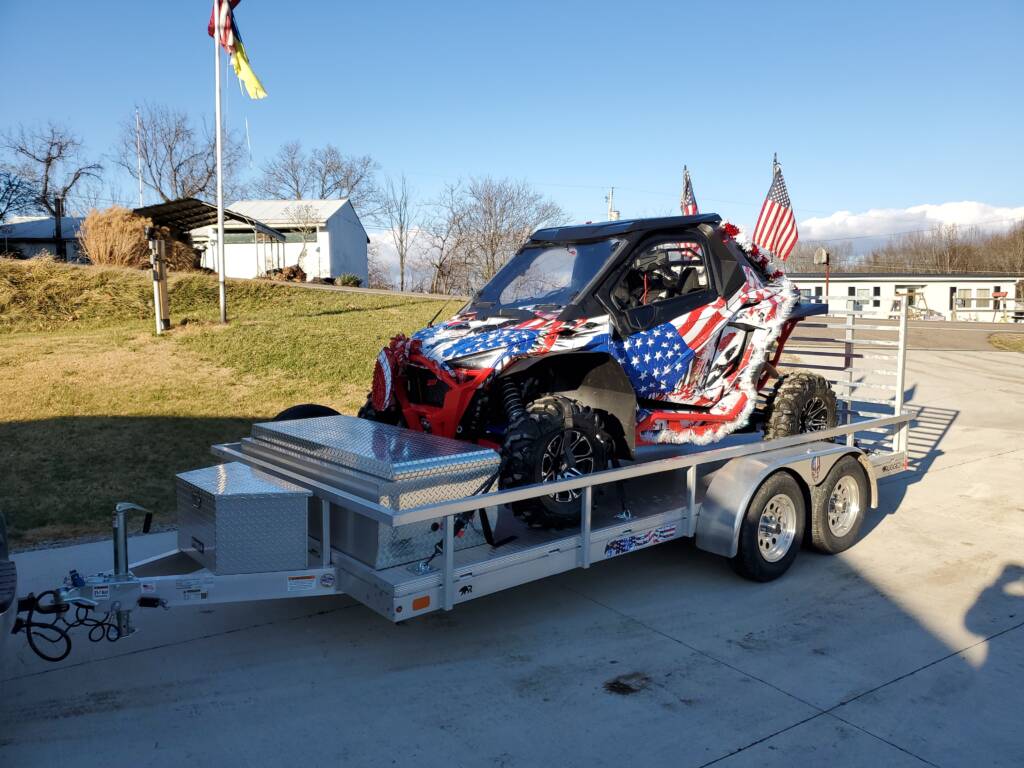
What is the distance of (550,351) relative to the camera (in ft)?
17.3

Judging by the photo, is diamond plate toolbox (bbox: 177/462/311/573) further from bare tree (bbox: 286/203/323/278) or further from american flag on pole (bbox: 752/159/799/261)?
bare tree (bbox: 286/203/323/278)

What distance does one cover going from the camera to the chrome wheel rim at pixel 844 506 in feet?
21.4

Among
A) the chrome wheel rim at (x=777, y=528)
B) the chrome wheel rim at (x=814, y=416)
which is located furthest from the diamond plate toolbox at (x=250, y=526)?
the chrome wheel rim at (x=814, y=416)

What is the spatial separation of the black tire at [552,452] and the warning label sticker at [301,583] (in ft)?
4.13

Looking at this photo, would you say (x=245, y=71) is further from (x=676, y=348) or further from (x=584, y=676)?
(x=584, y=676)

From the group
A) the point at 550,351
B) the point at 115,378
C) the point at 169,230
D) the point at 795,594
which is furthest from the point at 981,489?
the point at 169,230

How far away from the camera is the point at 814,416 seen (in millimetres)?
7051

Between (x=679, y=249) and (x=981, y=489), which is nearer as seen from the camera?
(x=679, y=249)

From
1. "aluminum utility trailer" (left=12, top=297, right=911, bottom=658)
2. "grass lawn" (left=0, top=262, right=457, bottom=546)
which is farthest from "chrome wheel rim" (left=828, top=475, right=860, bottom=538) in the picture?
"grass lawn" (left=0, top=262, right=457, bottom=546)

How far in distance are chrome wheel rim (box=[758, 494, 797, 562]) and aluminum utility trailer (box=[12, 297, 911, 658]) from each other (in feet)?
0.06

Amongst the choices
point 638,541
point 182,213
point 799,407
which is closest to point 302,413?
point 638,541

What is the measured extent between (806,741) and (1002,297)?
58812 mm

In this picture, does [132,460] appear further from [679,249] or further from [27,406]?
[679,249]

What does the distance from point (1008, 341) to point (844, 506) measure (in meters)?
27.1
